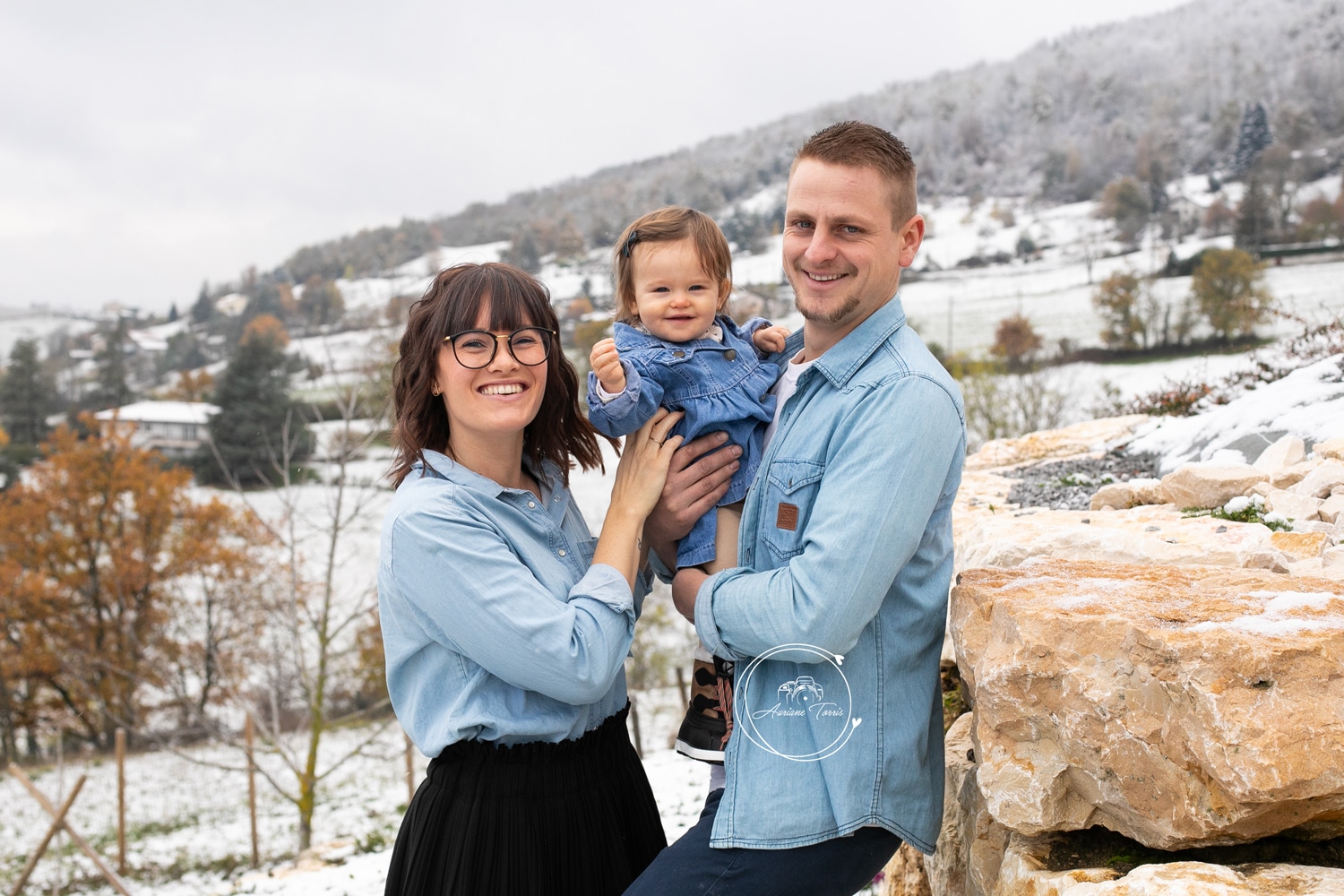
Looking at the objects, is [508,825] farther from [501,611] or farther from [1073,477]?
[1073,477]

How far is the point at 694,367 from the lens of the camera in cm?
261

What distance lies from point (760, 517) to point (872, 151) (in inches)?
33.2

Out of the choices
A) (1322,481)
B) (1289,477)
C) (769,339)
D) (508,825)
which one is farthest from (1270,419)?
(508,825)

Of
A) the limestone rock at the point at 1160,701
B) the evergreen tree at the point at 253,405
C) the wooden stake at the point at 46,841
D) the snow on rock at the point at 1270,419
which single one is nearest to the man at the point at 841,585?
the limestone rock at the point at 1160,701

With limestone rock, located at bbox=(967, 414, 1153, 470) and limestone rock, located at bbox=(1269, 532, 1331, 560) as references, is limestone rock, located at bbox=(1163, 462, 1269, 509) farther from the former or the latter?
limestone rock, located at bbox=(967, 414, 1153, 470)

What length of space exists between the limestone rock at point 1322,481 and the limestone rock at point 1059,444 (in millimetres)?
3220

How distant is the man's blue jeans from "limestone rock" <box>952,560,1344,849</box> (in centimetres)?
31

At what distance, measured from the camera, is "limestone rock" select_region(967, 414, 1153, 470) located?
7125 mm

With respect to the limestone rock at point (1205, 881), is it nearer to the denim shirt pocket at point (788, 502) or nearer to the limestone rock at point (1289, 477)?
the denim shirt pocket at point (788, 502)

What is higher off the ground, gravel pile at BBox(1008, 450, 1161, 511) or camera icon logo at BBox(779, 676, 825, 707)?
camera icon logo at BBox(779, 676, 825, 707)

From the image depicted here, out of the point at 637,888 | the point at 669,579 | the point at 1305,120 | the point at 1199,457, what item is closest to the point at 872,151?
the point at 669,579

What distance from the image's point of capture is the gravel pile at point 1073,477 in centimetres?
523

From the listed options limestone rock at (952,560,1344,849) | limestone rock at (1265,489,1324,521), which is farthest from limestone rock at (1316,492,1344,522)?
limestone rock at (952,560,1344,849)

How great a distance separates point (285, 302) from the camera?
48.9 metres
